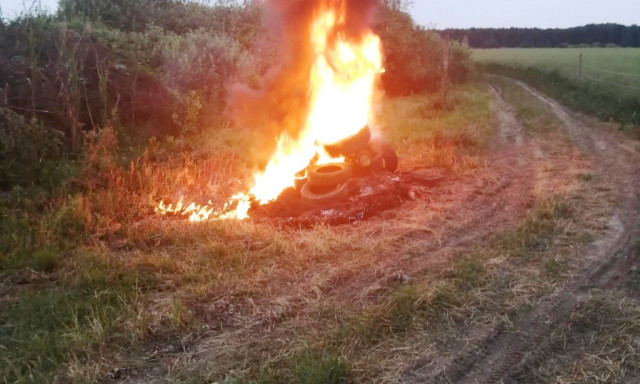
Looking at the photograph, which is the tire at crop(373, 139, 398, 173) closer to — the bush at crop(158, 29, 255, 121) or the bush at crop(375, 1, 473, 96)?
the bush at crop(158, 29, 255, 121)

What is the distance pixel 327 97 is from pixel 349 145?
146 cm

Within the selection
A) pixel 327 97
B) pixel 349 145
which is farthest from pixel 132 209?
pixel 327 97

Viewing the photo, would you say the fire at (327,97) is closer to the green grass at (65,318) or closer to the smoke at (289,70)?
the smoke at (289,70)

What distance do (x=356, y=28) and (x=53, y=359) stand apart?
913 cm

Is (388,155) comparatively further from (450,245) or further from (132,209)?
(132,209)

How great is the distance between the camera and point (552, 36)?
161 ft

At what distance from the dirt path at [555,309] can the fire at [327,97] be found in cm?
426

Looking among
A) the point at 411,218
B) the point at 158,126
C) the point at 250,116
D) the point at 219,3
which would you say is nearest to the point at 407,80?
the point at 219,3

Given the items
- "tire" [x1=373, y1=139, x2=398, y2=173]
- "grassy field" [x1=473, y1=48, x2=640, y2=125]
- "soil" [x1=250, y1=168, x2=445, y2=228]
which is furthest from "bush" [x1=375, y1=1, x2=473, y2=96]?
"soil" [x1=250, y1=168, x2=445, y2=228]

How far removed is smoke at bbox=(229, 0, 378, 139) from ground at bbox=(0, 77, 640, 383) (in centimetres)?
358

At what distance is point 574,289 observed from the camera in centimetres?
535

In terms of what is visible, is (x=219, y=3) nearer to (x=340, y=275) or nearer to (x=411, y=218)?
(x=411, y=218)

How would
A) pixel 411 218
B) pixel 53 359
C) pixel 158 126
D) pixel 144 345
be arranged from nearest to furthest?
pixel 53 359, pixel 144 345, pixel 411 218, pixel 158 126

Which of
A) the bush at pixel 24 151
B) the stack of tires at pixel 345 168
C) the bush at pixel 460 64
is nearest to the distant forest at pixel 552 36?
the bush at pixel 460 64
